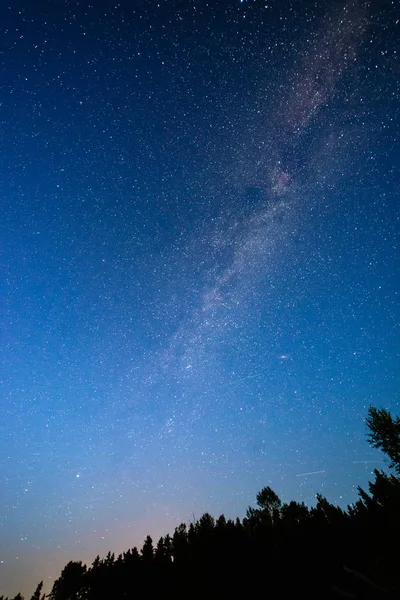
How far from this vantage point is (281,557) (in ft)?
110

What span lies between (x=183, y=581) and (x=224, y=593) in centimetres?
1083

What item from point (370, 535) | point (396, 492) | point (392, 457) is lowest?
point (370, 535)

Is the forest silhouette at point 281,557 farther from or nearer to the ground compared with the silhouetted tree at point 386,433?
nearer to the ground

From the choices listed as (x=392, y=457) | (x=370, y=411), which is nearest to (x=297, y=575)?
(x=392, y=457)

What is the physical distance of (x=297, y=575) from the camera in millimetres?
28953

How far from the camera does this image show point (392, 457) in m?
35.8

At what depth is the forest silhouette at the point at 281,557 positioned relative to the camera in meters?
26.0

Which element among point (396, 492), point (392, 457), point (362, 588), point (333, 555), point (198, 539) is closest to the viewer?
point (362, 588)

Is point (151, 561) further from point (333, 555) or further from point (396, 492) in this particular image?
point (396, 492)

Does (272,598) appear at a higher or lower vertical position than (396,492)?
lower

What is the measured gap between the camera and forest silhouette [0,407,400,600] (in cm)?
2600

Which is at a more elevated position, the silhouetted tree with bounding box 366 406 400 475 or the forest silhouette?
the silhouetted tree with bounding box 366 406 400 475

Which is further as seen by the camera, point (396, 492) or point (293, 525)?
point (293, 525)

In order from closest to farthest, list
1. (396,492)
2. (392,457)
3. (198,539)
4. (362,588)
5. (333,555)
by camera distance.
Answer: (362,588) → (333,555) → (392,457) → (396,492) → (198,539)
